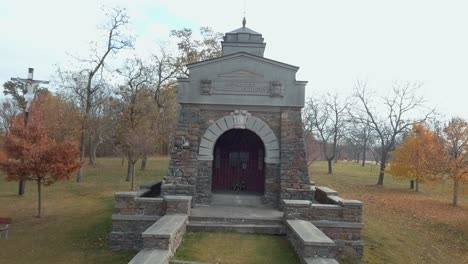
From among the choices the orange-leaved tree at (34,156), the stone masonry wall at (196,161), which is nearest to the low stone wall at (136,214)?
the stone masonry wall at (196,161)

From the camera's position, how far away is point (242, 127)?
12953mm

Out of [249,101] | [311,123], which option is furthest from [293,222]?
[311,123]

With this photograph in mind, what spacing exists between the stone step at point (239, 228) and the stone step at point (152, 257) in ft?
8.33

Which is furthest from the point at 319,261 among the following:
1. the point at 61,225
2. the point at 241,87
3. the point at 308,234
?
the point at 61,225

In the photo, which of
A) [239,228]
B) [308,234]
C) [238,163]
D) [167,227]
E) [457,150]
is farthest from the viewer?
[457,150]

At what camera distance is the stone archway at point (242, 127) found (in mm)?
12883

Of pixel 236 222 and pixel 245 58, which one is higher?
pixel 245 58

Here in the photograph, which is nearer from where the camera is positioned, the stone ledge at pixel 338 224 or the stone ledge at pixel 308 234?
the stone ledge at pixel 308 234

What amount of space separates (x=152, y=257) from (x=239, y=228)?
3.57 meters

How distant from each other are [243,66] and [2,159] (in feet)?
33.9

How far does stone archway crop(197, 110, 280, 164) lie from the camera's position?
1288 centimetres

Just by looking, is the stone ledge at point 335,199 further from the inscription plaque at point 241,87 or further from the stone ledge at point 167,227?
the stone ledge at point 167,227

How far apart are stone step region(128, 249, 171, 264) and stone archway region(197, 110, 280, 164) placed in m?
5.30

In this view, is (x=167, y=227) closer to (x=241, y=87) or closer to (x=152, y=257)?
(x=152, y=257)
